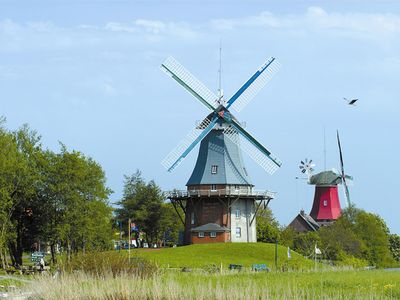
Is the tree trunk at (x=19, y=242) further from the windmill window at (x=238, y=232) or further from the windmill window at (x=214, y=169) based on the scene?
the windmill window at (x=238, y=232)

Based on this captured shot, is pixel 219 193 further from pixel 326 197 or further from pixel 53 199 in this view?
pixel 326 197

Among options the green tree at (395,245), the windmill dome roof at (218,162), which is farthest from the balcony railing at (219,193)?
the green tree at (395,245)

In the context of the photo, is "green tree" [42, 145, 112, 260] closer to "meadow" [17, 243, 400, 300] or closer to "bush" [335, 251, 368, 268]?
"bush" [335, 251, 368, 268]

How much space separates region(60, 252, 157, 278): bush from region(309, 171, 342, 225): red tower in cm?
6896

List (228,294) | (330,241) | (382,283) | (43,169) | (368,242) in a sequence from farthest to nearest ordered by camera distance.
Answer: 1. (368,242)
2. (330,241)
3. (43,169)
4. (382,283)
5. (228,294)

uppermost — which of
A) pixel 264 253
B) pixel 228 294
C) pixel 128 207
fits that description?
pixel 128 207

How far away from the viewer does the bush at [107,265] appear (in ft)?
88.0

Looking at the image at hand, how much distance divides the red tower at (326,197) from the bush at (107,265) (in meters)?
69.0

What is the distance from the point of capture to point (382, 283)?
82.3 feet

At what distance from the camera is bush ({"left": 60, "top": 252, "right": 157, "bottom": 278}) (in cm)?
2683

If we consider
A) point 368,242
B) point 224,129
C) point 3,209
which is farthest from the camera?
point 368,242

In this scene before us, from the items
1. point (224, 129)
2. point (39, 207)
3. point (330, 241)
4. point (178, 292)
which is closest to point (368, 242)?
point (330, 241)

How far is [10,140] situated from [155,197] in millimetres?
27868

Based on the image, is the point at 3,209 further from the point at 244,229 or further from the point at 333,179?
the point at 333,179
